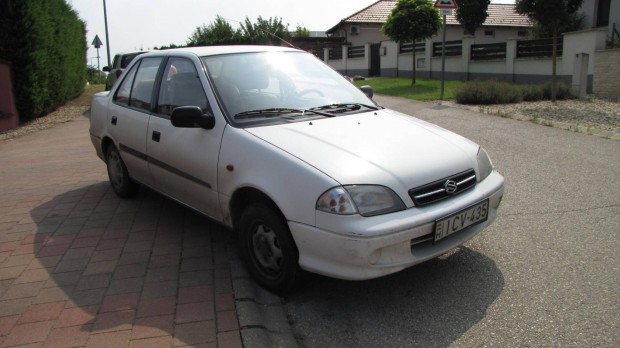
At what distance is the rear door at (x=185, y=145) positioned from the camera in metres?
3.97

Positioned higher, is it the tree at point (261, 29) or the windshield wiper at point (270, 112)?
the tree at point (261, 29)

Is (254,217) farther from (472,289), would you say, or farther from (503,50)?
(503,50)

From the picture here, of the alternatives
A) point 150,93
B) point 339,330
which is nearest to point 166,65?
point 150,93

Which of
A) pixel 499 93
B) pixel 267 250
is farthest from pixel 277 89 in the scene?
pixel 499 93

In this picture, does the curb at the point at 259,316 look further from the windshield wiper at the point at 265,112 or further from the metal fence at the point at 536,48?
the metal fence at the point at 536,48

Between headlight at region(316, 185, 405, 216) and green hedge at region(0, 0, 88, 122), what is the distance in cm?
1338

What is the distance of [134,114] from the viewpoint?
5.17 metres

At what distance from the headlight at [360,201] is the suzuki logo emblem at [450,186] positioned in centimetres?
41

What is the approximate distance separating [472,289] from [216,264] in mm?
1921

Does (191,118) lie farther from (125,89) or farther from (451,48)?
(451,48)

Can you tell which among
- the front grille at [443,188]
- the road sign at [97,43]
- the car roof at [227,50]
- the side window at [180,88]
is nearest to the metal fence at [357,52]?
the road sign at [97,43]

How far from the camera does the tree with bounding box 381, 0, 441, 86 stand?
70.0 feet

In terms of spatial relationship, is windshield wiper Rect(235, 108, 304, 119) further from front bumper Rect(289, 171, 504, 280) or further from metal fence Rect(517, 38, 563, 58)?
metal fence Rect(517, 38, 563, 58)

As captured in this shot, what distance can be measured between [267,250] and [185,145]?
4.07 ft
